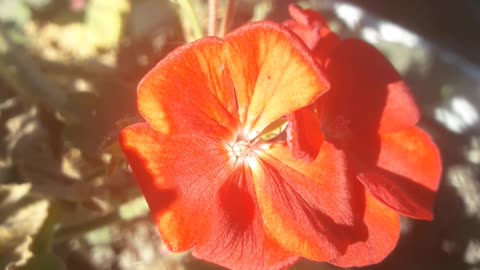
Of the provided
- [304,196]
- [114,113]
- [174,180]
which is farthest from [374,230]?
[114,113]

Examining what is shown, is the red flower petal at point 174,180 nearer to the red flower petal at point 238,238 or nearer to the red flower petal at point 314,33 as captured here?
the red flower petal at point 238,238

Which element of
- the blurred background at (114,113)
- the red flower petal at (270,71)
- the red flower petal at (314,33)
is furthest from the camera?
the blurred background at (114,113)

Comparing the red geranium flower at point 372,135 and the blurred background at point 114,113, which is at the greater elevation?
the red geranium flower at point 372,135

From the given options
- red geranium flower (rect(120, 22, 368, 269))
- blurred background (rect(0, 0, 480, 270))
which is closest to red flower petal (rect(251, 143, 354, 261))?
red geranium flower (rect(120, 22, 368, 269))

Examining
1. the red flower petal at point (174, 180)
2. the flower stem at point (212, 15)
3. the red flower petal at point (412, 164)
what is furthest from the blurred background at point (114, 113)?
the red flower petal at point (412, 164)

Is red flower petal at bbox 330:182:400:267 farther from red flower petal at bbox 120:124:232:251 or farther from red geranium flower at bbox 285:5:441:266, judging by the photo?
→ red flower petal at bbox 120:124:232:251

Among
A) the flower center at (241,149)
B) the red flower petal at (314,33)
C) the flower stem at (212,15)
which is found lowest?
the flower center at (241,149)

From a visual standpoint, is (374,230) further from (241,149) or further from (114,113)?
(114,113)

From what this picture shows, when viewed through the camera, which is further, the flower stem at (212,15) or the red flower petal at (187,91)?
the flower stem at (212,15)
